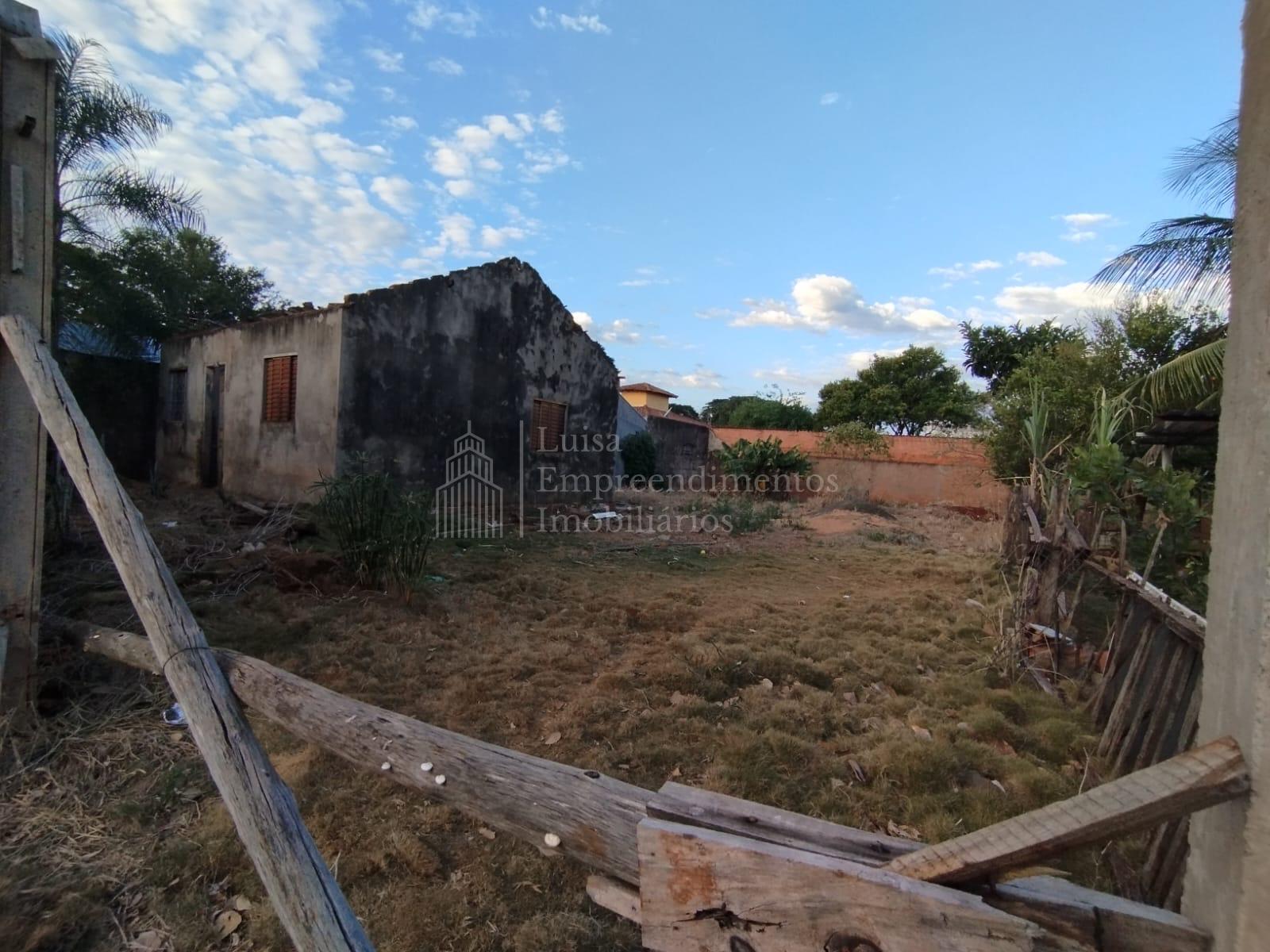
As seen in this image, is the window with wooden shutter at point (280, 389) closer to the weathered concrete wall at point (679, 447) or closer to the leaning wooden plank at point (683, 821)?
the leaning wooden plank at point (683, 821)

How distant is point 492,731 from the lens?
11.1 ft

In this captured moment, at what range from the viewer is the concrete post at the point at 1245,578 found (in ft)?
2.40

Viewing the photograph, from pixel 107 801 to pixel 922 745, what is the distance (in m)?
3.77

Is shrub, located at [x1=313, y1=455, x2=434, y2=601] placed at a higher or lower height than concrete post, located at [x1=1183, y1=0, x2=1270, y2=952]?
lower

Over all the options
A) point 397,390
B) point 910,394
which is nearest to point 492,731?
point 397,390

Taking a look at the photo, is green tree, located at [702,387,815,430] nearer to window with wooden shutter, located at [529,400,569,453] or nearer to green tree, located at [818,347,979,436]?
green tree, located at [818,347,979,436]

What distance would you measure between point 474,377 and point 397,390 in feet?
4.76

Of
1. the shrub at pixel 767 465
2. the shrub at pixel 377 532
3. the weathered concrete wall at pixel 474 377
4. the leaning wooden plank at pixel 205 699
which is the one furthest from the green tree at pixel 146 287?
the shrub at pixel 767 465

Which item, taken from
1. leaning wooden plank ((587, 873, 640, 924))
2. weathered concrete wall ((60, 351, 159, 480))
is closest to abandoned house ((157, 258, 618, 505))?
weathered concrete wall ((60, 351, 159, 480))

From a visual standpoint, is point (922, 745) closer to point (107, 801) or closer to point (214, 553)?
point (107, 801)

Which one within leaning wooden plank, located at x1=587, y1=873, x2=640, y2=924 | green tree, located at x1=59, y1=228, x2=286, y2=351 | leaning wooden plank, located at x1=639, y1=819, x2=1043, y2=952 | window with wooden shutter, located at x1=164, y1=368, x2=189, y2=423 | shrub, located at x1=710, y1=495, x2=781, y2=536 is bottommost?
shrub, located at x1=710, y1=495, x2=781, y2=536

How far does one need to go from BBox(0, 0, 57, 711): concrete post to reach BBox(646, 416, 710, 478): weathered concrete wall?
16.1 m

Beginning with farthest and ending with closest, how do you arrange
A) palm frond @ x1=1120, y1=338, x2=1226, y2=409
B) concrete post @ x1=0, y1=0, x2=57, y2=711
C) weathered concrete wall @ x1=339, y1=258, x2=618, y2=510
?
weathered concrete wall @ x1=339, y1=258, x2=618, y2=510 → palm frond @ x1=1120, y1=338, x2=1226, y2=409 → concrete post @ x1=0, y1=0, x2=57, y2=711

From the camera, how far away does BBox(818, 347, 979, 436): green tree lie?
975 inches
